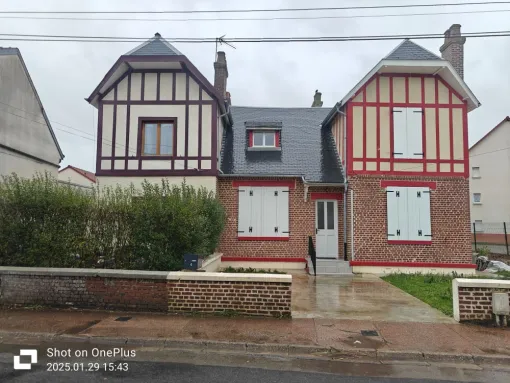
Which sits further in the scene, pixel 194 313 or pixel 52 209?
pixel 52 209

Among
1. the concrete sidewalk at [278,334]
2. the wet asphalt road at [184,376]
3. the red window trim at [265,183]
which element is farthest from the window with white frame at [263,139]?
the wet asphalt road at [184,376]

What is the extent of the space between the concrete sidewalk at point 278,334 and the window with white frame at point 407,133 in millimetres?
7835

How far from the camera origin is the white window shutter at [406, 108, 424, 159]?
44.8 ft

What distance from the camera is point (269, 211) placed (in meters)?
14.3

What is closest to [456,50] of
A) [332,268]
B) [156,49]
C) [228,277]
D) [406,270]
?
[406,270]

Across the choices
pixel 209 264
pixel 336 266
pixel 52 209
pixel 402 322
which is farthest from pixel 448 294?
pixel 52 209

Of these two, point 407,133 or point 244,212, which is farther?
point 244,212

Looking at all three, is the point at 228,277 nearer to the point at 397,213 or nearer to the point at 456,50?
the point at 397,213

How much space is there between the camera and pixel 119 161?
13828mm

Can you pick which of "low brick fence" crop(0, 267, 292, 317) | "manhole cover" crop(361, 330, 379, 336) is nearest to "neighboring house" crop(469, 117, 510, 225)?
"manhole cover" crop(361, 330, 379, 336)

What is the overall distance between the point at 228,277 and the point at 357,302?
130 inches

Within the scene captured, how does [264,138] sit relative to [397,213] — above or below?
above

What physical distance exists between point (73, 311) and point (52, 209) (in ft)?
7.44

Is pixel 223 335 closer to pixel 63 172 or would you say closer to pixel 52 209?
pixel 52 209
